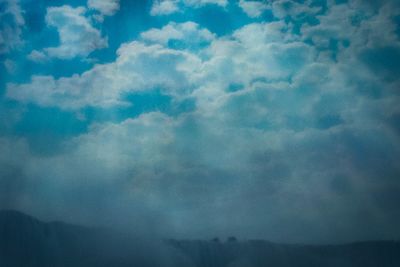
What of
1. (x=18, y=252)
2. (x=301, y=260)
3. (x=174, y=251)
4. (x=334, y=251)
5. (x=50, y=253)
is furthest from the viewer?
(x=334, y=251)

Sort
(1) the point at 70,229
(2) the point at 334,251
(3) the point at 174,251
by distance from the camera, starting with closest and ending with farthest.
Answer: (1) the point at 70,229 → (3) the point at 174,251 → (2) the point at 334,251

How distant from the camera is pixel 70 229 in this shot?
7206 centimetres

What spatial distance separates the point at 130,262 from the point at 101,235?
9.54 meters

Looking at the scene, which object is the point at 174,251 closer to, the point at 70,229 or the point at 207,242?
the point at 207,242

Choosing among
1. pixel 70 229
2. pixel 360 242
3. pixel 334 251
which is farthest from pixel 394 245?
pixel 70 229

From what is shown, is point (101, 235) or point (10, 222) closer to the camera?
point (10, 222)

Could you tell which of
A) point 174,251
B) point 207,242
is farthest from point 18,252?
point 207,242

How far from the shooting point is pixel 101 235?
247ft

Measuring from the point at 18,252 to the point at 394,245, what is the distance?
366 feet

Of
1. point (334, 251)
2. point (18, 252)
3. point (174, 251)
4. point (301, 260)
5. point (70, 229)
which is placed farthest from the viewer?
point (334, 251)

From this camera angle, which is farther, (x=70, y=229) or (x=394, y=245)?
(x=394, y=245)

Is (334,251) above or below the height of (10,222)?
below

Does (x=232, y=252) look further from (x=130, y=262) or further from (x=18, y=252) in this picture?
(x=18, y=252)

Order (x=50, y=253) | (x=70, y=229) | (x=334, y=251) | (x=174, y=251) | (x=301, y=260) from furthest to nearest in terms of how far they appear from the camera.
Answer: (x=334, y=251) < (x=301, y=260) < (x=174, y=251) < (x=70, y=229) < (x=50, y=253)
